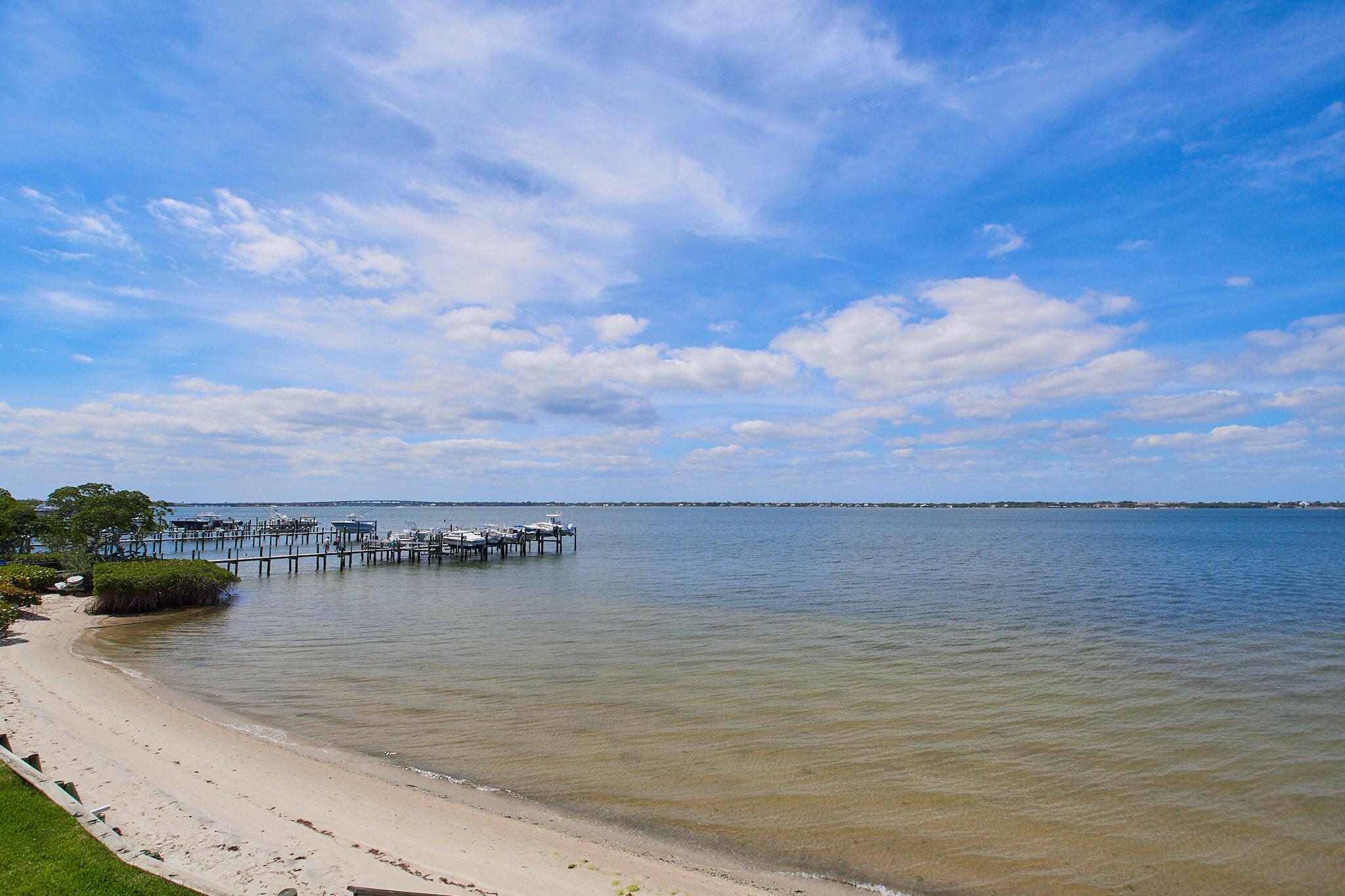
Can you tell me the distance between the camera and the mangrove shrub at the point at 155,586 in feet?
85.1

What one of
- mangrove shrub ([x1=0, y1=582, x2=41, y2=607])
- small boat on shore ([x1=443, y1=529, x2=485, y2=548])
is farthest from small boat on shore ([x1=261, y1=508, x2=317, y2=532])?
mangrove shrub ([x1=0, y1=582, x2=41, y2=607])

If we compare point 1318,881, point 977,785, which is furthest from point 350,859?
point 1318,881

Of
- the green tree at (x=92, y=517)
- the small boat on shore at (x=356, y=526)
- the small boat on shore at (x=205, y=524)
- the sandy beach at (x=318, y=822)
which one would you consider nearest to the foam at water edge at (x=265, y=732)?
the sandy beach at (x=318, y=822)

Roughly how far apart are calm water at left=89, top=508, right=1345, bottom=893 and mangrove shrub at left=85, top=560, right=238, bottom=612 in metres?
1.61

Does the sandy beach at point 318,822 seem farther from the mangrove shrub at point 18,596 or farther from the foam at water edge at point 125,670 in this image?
the mangrove shrub at point 18,596

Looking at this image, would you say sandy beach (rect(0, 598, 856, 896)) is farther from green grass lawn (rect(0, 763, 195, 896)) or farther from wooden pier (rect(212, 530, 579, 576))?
wooden pier (rect(212, 530, 579, 576))

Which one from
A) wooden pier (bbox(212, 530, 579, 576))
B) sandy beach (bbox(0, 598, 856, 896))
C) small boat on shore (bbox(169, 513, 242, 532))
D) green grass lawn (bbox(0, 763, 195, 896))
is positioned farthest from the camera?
small boat on shore (bbox(169, 513, 242, 532))

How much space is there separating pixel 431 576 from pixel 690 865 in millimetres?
40110

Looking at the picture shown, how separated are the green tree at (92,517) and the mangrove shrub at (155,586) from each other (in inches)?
294

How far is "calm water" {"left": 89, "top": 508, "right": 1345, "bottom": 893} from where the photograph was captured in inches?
353

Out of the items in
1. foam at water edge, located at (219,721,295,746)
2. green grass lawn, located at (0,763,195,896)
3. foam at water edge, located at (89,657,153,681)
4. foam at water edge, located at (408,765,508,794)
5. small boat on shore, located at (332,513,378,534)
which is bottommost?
foam at water edge, located at (408,765,508,794)

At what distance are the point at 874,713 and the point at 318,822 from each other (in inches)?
406

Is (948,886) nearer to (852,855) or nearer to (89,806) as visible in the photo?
(852,855)

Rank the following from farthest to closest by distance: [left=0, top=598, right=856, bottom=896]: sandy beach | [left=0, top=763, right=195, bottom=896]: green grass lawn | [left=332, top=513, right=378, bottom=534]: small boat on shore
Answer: [left=332, top=513, right=378, bottom=534]: small boat on shore < [left=0, top=598, right=856, bottom=896]: sandy beach < [left=0, top=763, right=195, bottom=896]: green grass lawn
